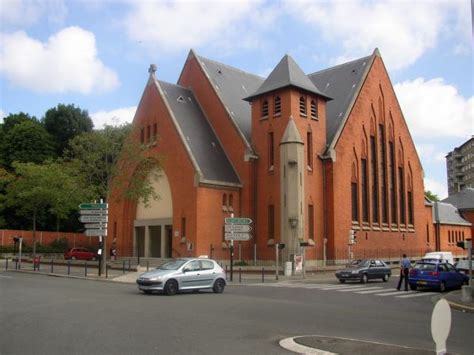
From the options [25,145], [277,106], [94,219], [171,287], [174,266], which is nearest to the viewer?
[171,287]

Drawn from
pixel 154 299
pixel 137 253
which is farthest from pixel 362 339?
pixel 137 253

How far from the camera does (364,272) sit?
2927cm

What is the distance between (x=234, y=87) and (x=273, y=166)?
11.4 m

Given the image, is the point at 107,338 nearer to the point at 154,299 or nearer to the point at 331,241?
the point at 154,299

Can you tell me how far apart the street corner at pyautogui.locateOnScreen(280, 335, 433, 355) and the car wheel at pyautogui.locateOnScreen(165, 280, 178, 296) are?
34.2ft

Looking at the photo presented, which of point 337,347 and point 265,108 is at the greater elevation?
point 265,108

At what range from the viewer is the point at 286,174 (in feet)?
125

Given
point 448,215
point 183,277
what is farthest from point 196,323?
point 448,215

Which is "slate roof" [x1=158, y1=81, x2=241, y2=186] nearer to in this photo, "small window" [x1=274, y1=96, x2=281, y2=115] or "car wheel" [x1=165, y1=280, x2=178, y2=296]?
"small window" [x1=274, y1=96, x2=281, y2=115]

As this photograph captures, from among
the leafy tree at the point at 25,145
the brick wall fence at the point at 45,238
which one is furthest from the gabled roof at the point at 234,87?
the leafy tree at the point at 25,145

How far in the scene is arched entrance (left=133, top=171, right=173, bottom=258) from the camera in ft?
138

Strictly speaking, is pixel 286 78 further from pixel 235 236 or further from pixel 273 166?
pixel 235 236

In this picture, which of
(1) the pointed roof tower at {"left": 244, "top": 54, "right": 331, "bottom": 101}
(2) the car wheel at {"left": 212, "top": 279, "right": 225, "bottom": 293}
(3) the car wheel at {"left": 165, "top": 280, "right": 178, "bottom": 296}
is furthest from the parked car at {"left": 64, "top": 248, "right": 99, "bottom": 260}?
(3) the car wheel at {"left": 165, "top": 280, "right": 178, "bottom": 296}

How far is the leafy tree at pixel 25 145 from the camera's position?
196 feet
